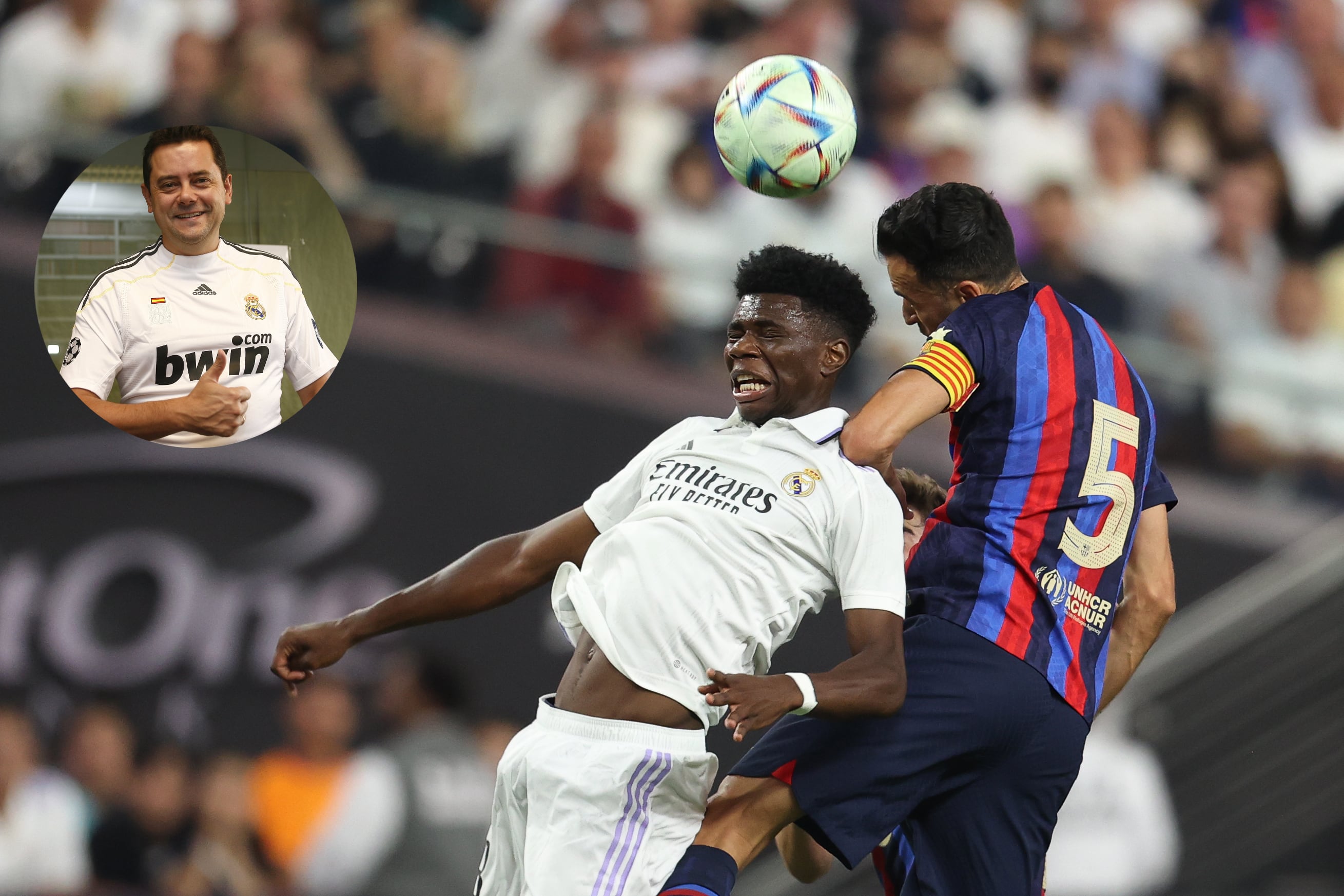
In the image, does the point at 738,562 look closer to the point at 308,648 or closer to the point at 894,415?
the point at 894,415

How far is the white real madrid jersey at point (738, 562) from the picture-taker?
400 cm

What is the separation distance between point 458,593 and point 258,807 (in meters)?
4.36

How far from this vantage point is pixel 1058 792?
4215 mm

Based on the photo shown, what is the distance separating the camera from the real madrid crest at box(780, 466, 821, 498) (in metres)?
4.09

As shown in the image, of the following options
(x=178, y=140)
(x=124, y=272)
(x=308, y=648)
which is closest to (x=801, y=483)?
(x=308, y=648)


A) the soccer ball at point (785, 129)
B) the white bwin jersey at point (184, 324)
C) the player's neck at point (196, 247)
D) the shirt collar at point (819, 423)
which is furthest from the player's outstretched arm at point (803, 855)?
the player's neck at point (196, 247)

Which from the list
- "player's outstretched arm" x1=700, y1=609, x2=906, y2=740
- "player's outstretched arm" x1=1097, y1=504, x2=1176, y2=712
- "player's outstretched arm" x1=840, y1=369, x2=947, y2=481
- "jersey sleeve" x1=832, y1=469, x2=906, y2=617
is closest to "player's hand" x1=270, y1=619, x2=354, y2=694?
"player's outstretched arm" x1=700, y1=609, x2=906, y2=740

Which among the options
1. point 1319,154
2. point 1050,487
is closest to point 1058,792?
point 1050,487

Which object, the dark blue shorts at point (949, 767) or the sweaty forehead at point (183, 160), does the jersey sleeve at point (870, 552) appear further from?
the sweaty forehead at point (183, 160)

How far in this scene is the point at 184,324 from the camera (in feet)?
15.5

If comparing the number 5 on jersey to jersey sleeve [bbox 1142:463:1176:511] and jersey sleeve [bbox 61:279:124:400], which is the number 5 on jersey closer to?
jersey sleeve [bbox 1142:463:1176:511]

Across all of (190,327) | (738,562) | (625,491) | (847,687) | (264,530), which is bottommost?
(264,530)

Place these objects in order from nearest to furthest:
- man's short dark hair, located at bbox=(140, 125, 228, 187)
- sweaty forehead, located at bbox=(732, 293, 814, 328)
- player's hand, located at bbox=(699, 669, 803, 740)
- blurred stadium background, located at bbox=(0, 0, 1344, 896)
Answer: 1. player's hand, located at bbox=(699, 669, 803, 740)
2. sweaty forehead, located at bbox=(732, 293, 814, 328)
3. man's short dark hair, located at bbox=(140, 125, 228, 187)
4. blurred stadium background, located at bbox=(0, 0, 1344, 896)

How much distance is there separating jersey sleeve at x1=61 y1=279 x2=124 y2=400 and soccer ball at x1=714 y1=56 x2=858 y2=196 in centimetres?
191
